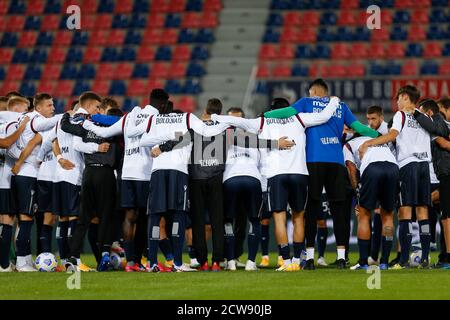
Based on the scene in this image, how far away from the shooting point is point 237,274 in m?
11.2

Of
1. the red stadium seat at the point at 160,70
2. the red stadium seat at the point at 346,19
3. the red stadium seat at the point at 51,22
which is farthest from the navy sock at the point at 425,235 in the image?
the red stadium seat at the point at 51,22

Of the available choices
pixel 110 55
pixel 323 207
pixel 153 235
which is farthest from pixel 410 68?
pixel 153 235

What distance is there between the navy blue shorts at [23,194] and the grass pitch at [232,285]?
42.3 inches

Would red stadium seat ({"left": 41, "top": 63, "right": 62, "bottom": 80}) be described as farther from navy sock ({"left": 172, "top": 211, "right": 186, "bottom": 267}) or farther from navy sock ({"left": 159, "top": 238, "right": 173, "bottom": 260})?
navy sock ({"left": 172, "top": 211, "right": 186, "bottom": 267})

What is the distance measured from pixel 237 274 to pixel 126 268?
1.75 metres

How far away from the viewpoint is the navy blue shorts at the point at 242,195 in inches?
485

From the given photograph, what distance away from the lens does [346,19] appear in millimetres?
29469

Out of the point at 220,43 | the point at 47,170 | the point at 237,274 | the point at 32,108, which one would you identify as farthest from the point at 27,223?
the point at 220,43

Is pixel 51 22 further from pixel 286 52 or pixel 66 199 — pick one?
pixel 66 199

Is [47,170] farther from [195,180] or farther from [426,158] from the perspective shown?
[426,158]

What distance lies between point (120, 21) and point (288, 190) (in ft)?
68.0

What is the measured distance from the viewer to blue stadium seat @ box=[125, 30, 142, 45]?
30.6 m

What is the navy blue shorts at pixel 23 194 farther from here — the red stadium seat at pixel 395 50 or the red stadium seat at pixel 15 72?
the red stadium seat at pixel 15 72
